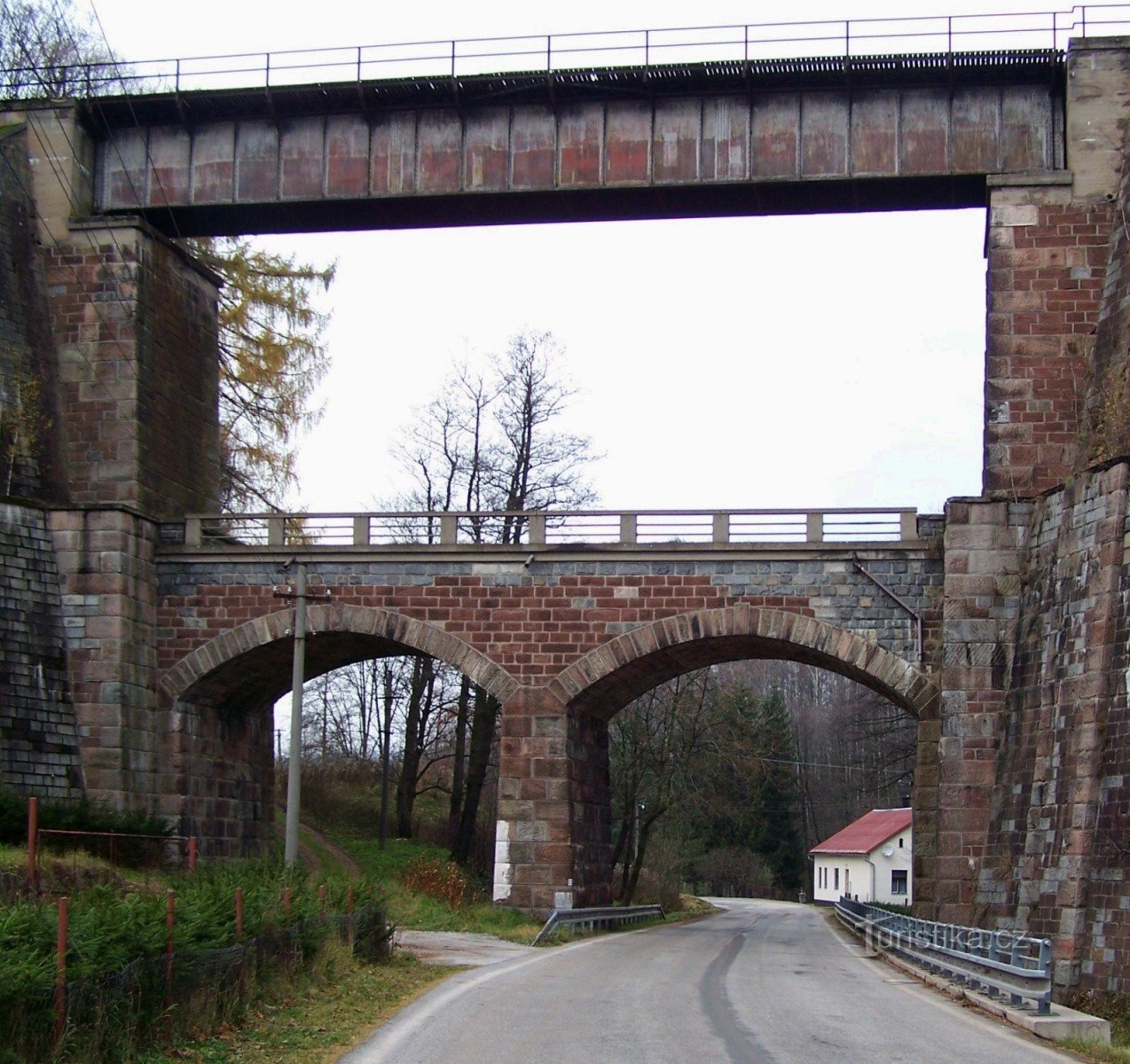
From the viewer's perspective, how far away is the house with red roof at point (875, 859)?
73500 millimetres

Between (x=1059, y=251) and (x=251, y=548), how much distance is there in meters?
15.5

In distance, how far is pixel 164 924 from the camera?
1267cm

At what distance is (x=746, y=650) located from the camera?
29.7m

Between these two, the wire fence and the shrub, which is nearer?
the wire fence

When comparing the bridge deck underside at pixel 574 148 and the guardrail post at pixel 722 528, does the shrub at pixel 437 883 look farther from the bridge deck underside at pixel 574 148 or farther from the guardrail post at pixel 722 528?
the bridge deck underside at pixel 574 148

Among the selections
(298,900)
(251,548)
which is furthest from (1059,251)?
(298,900)

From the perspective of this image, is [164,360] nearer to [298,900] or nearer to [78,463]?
[78,463]

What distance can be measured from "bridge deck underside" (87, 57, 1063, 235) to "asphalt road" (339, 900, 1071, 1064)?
45.9ft

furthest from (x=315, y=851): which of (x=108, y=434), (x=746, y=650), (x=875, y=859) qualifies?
(x=875, y=859)

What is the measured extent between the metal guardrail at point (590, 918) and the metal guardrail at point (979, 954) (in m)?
5.35

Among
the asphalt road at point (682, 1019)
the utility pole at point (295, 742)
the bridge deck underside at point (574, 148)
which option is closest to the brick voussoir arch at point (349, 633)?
the utility pole at point (295, 742)

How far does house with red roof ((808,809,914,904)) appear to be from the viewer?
73.5 metres

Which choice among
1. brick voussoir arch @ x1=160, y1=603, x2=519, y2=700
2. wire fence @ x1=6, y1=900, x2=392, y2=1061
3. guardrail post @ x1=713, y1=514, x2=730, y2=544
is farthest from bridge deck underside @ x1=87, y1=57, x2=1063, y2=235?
wire fence @ x1=6, y1=900, x2=392, y2=1061

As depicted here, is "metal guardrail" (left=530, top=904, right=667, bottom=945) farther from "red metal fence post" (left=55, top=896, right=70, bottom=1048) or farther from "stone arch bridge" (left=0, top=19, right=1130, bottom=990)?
"red metal fence post" (left=55, top=896, right=70, bottom=1048)
